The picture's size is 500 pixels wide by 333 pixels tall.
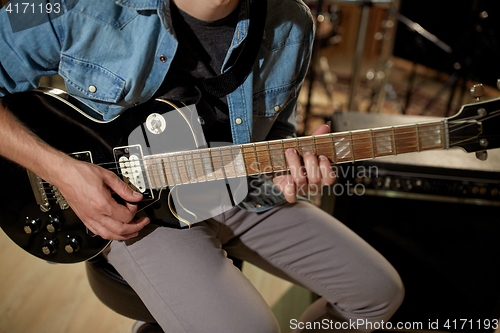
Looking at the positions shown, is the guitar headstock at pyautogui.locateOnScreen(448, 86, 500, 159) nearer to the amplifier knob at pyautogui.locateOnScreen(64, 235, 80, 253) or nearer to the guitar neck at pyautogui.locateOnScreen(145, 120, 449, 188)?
the guitar neck at pyautogui.locateOnScreen(145, 120, 449, 188)

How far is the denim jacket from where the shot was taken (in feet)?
2.53

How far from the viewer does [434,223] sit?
1191 mm

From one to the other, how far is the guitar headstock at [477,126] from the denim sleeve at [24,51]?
38.9 inches

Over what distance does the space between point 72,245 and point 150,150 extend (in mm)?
314

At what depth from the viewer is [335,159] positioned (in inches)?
33.9

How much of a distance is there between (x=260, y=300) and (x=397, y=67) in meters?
4.87

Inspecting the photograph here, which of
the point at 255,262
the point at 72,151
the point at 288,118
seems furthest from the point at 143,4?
the point at 255,262

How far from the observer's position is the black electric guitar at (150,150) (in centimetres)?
79

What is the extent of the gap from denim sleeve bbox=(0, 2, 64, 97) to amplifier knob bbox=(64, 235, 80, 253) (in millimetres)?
398

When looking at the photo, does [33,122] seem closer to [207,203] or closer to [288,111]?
[207,203]

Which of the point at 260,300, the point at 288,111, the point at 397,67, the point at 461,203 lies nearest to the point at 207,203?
the point at 260,300

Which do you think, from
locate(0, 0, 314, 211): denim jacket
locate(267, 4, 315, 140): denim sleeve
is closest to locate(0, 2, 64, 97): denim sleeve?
locate(0, 0, 314, 211): denim jacket

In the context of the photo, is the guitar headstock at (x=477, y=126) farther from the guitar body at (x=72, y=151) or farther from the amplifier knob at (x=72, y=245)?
the amplifier knob at (x=72, y=245)

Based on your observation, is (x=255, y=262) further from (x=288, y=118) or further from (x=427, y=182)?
(x=427, y=182)
